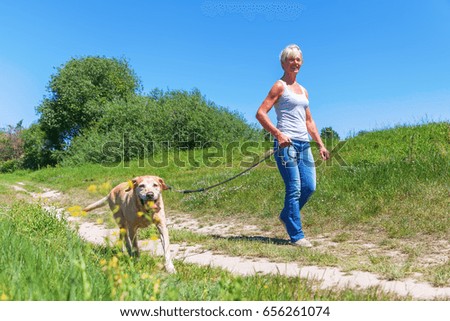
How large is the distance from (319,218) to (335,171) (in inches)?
147

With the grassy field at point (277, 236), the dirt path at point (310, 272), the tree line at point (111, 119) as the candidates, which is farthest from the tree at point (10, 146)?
the dirt path at point (310, 272)

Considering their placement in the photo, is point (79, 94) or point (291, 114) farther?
point (79, 94)

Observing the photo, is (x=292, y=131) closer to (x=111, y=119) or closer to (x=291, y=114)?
(x=291, y=114)

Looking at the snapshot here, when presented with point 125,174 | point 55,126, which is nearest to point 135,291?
point 125,174

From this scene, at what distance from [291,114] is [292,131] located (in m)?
0.28

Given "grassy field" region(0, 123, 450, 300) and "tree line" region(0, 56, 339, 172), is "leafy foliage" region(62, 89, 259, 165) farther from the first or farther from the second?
"grassy field" region(0, 123, 450, 300)

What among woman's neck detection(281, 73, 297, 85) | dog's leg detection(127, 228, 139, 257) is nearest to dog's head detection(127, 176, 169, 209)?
dog's leg detection(127, 228, 139, 257)

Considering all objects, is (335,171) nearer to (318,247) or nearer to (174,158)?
(318,247)

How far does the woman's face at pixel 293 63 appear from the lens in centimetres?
698

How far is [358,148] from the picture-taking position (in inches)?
658

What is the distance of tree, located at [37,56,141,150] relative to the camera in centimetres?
4653

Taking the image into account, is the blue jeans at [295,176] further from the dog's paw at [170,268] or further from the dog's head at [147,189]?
the dog's paw at [170,268]

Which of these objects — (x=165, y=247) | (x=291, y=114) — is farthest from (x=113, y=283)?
(x=291, y=114)

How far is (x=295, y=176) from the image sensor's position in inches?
283
